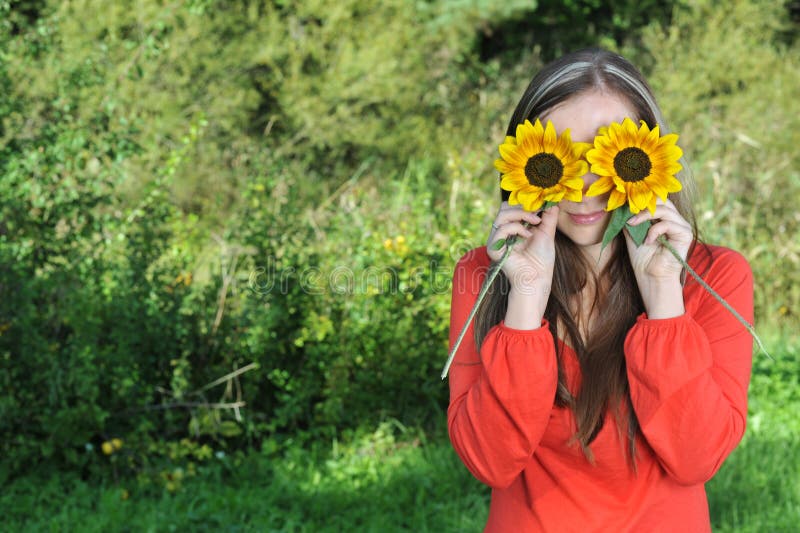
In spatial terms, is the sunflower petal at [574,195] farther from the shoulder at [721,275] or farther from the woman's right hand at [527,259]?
the shoulder at [721,275]

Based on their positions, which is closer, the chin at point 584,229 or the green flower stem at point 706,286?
the green flower stem at point 706,286

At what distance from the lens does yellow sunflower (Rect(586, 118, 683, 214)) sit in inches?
57.5

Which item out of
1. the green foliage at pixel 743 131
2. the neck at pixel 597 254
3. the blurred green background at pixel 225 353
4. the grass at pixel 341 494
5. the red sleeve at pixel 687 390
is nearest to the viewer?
the red sleeve at pixel 687 390

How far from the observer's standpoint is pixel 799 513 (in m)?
3.63

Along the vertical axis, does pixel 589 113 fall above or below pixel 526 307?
above

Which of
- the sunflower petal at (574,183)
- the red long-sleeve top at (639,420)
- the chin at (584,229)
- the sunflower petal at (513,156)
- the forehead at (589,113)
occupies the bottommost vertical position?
the red long-sleeve top at (639,420)

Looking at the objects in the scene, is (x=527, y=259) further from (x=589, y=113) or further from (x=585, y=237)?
(x=589, y=113)

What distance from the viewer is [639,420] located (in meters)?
1.47

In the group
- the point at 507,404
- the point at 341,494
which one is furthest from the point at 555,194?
the point at 341,494

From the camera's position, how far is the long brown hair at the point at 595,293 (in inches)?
61.6

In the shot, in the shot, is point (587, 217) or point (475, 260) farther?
point (475, 260)

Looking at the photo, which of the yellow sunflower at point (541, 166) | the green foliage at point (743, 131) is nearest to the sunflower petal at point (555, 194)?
the yellow sunflower at point (541, 166)

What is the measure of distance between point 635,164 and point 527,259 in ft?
0.77

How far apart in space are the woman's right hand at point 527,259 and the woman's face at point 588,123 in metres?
0.05
